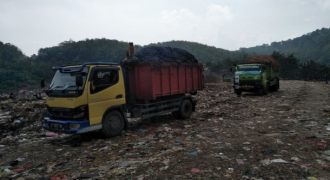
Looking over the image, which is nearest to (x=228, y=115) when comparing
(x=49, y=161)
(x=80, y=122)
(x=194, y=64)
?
(x=194, y=64)

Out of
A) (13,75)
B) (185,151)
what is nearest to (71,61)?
(13,75)

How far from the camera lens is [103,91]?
19.9 ft

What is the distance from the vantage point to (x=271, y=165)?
4.08m

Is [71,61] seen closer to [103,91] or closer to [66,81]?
[66,81]

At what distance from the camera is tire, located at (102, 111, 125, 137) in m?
6.15

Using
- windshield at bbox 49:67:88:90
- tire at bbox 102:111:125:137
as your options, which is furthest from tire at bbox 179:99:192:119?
windshield at bbox 49:67:88:90

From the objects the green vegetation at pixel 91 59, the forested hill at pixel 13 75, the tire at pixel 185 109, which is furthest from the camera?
the green vegetation at pixel 91 59

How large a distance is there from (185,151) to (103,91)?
2658 mm

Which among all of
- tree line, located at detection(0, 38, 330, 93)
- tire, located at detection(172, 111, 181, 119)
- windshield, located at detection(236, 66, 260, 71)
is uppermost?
tree line, located at detection(0, 38, 330, 93)

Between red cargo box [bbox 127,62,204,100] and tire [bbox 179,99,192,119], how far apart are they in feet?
1.61

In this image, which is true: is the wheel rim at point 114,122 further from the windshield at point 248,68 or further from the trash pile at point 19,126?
the windshield at point 248,68

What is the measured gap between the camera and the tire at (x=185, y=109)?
8.48m

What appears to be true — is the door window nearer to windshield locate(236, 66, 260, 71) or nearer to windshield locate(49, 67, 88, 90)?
windshield locate(49, 67, 88, 90)

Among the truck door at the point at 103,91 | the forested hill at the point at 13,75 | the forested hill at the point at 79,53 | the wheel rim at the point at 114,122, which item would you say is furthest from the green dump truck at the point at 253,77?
the forested hill at the point at 79,53
